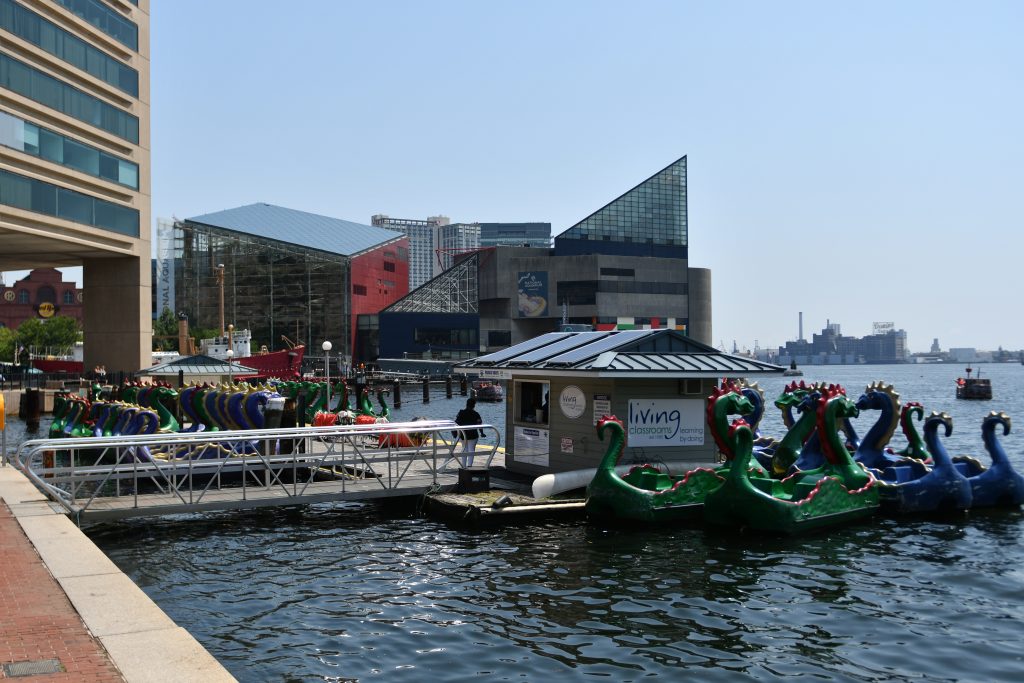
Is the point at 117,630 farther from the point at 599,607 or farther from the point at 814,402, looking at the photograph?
the point at 814,402

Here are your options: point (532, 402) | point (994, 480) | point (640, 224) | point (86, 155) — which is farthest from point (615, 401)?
point (640, 224)

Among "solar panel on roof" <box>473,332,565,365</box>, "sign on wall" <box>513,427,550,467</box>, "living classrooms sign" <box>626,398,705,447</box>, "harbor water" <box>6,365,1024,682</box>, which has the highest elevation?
"solar panel on roof" <box>473,332,565,365</box>

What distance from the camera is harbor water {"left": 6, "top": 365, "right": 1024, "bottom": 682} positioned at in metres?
12.8

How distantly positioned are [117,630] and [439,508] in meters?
12.6

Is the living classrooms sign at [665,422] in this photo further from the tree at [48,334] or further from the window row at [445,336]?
the window row at [445,336]

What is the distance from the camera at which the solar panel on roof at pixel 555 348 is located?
2503cm

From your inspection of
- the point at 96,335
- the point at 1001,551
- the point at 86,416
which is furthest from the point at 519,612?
the point at 96,335

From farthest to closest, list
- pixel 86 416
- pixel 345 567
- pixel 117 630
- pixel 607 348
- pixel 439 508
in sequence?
1. pixel 86 416
2. pixel 607 348
3. pixel 439 508
4. pixel 345 567
5. pixel 117 630

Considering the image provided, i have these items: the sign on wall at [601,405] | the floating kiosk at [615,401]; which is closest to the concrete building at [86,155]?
the floating kiosk at [615,401]

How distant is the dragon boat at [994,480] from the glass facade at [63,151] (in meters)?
45.9

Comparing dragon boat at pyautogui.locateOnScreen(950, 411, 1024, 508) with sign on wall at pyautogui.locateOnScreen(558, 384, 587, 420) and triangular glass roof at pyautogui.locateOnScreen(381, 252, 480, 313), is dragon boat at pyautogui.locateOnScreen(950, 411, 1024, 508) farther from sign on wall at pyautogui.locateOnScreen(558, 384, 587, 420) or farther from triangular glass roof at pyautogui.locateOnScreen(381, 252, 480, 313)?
triangular glass roof at pyautogui.locateOnScreen(381, 252, 480, 313)

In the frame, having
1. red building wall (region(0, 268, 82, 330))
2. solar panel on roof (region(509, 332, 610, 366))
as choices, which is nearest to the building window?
red building wall (region(0, 268, 82, 330))

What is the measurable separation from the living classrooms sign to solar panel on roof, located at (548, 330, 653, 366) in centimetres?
156

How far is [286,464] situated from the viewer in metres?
22.4
